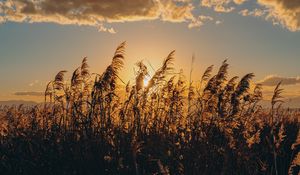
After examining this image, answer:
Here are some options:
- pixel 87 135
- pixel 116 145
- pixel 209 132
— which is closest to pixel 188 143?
pixel 209 132

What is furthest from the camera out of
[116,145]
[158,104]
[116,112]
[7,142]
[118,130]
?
[158,104]

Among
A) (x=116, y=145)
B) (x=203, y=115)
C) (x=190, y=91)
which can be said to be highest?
(x=190, y=91)

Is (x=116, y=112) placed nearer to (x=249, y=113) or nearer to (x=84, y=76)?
(x=84, y=76)

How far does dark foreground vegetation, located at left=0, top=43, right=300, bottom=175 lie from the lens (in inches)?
328

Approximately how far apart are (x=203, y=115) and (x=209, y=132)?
0.62 m

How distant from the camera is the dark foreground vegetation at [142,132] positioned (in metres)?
8.34

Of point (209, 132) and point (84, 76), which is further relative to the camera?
point (84, 76)

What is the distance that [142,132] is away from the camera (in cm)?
1012

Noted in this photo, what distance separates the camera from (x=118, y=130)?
30.7 ft

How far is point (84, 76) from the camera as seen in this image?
11.7 metres

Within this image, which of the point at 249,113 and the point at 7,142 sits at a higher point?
the point at 249,113

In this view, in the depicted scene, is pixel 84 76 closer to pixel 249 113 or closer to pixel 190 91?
pixel 190 91

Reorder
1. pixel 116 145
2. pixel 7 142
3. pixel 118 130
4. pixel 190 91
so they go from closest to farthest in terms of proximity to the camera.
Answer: pixel 116 145, pixel 118 130, pixel 7 142, pixel 190 91

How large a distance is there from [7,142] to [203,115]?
454 cm
